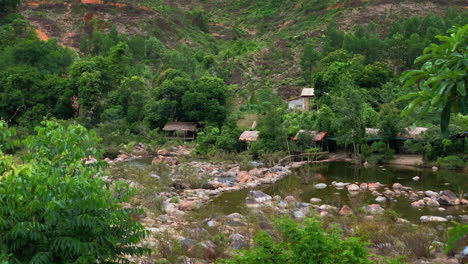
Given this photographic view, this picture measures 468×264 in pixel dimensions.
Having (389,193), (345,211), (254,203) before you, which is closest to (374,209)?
(345,211)

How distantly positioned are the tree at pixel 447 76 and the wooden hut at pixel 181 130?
83.1 ft

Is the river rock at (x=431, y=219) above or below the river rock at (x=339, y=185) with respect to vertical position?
above

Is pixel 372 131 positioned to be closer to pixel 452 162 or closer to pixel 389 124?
pixel 389 124

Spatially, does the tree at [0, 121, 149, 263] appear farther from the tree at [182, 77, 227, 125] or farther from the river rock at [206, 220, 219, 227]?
the tree at [182, 77, 227, 125]

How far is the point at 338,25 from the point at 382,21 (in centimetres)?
470

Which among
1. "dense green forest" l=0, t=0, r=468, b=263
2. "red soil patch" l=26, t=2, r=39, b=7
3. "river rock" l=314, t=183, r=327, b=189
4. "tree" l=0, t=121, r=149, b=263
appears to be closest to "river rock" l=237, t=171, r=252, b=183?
"river rock" l=314, t=183, r=327, b=189

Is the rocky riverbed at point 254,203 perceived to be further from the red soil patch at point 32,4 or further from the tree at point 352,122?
the red soil patch at point 32,4

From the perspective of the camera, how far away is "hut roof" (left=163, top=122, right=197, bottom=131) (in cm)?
2864

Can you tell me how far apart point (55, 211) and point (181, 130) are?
80.8 feet

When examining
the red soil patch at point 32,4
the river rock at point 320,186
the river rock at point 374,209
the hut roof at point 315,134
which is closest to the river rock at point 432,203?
the river rock at point 374,209

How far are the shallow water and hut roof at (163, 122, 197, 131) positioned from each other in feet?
31.1

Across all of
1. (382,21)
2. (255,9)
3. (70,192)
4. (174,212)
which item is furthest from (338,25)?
(70,192)

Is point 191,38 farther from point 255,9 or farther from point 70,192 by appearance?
point 70,192

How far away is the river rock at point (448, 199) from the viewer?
14203mm
